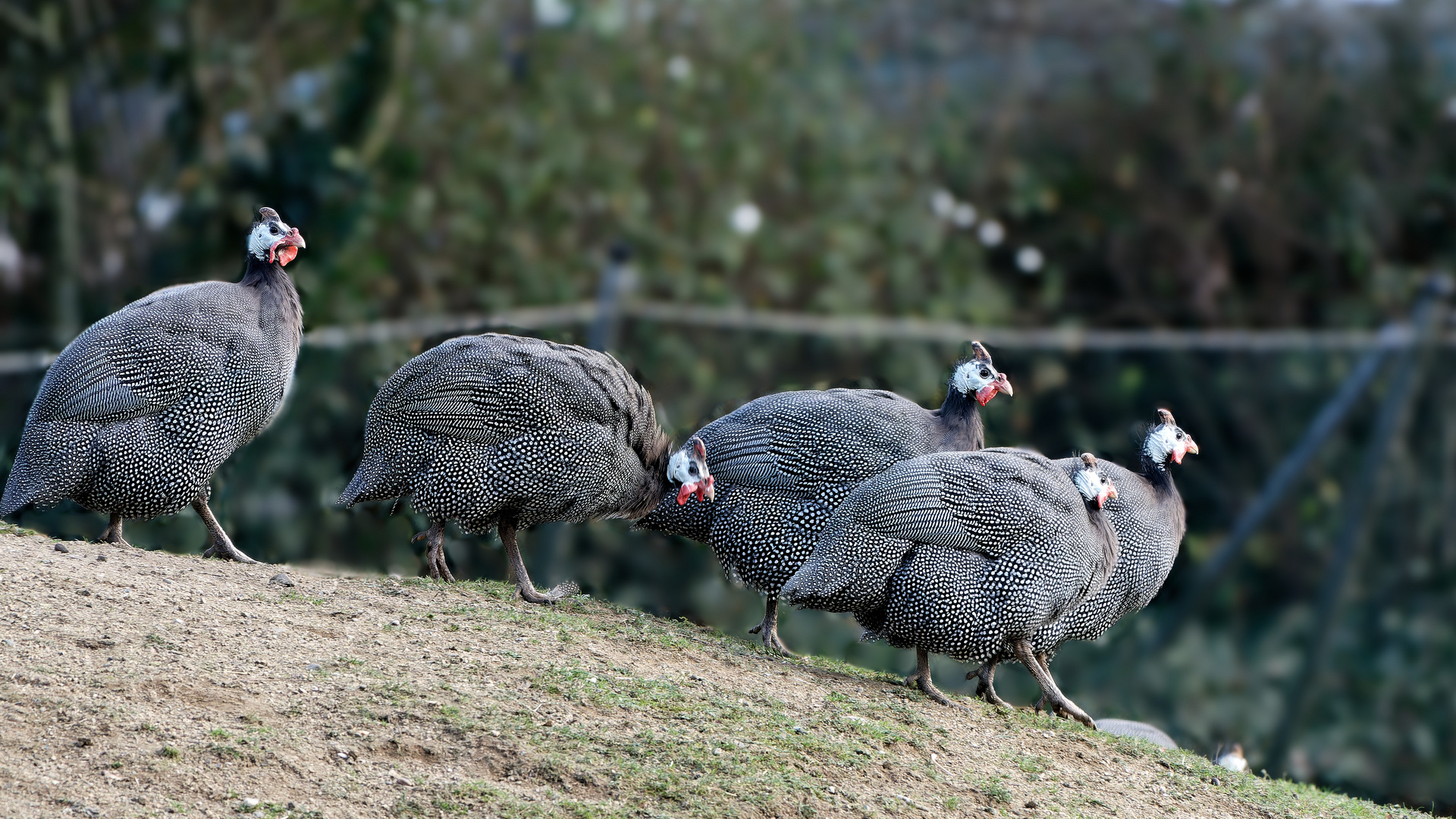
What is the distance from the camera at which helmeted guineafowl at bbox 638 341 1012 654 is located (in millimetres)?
5383

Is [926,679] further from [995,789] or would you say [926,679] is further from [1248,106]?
[1248,106]

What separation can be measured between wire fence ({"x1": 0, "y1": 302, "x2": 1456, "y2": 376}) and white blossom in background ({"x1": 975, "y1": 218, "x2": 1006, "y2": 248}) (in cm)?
126

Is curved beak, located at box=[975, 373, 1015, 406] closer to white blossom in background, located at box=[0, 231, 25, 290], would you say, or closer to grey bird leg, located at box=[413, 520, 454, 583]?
grey bird leg, located at box=[413, 520, 454, 583]

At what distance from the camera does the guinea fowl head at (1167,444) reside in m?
5.79

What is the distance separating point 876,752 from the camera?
13.7 ft

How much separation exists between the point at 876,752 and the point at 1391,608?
5228 millimetres

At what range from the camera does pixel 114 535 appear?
5.23m

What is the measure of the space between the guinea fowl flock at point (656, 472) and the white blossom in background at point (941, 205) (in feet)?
15.4

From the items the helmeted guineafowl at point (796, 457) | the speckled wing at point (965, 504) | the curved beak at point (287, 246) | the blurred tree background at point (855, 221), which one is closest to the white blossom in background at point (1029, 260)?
the blurred tree background at point (855, 221)

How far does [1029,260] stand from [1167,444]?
15.6 ft

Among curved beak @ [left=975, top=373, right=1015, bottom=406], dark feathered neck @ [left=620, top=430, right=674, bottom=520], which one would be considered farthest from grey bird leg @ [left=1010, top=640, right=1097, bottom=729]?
dark feathered neck @ [left=620, top=430, right=674, bottom=520]

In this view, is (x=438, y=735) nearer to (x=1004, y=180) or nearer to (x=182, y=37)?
(x=182, y=37)

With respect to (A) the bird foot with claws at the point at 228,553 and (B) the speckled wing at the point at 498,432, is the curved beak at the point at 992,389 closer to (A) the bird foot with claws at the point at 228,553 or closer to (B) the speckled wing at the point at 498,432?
(B) the speckled wing at the point at 498,432

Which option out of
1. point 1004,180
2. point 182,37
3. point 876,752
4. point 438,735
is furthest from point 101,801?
point 1004,180
